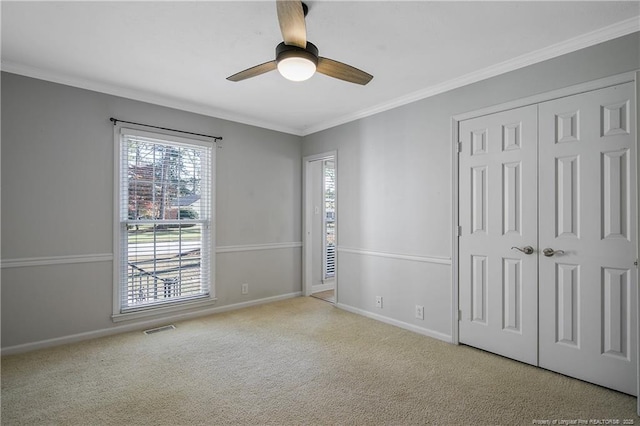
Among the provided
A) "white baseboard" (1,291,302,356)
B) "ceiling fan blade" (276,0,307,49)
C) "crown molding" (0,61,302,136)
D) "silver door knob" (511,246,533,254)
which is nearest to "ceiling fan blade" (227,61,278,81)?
"ceiling fan blade" (276,0,307,49)

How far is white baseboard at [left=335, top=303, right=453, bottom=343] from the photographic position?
3.27m

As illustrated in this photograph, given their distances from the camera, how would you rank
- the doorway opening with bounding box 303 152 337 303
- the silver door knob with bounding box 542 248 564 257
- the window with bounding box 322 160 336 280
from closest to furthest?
1. the silver door knob with bounding box 542 248 564 257
2. the doorway opening with bounding box 303 152 337 303
3. the window with bounding box 322 160 336 280

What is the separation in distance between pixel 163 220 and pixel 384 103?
2883mm

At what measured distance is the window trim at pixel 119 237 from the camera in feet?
11.3

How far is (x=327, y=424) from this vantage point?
1969 mm

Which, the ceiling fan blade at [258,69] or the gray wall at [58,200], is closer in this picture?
the ceiling fan blade at [258,69]

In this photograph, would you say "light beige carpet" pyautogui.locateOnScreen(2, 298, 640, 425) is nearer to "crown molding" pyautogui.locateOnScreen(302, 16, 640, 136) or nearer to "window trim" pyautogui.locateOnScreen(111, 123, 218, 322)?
"window trim" pyautogui.locateOnScreen(111, 123, 218, 322)

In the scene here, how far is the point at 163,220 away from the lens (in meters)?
3.73

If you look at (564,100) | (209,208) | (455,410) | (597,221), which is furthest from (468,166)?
(209,208)

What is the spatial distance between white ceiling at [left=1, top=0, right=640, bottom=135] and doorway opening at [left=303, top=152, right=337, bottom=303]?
1.84m

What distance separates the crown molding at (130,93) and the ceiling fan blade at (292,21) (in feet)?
7.82

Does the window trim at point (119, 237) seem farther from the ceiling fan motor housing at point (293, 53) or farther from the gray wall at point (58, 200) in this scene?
the ceiling fan motor housing at point (293, 53)

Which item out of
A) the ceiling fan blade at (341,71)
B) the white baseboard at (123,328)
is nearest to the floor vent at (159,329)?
the white baseboard at (123,328)

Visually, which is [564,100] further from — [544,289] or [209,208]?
[209,208]
